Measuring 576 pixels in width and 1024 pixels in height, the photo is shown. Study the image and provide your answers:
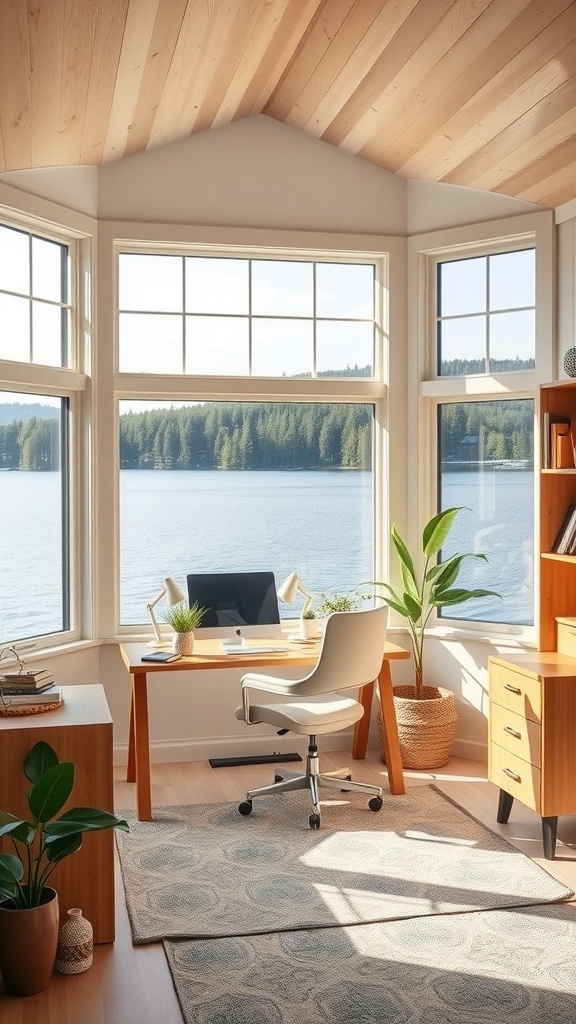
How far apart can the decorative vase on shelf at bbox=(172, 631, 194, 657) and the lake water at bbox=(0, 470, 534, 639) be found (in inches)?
28.9

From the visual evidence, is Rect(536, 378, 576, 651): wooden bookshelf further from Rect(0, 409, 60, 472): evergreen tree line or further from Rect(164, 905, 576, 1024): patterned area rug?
Rect(0, 409, 60, 472): evergreen tree line

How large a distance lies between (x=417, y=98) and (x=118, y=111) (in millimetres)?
1344

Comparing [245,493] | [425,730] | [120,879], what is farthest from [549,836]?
[245,493]

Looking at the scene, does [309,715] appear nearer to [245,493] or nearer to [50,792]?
[50,792]

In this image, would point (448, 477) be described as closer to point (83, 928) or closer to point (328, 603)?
point (328, 603)

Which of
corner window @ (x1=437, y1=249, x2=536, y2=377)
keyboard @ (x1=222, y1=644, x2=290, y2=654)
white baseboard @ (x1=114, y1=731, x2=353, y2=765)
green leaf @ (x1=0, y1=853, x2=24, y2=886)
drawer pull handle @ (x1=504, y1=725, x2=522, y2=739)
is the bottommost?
white baseboard @ (x1=114, y1=731, x2=353, y2=765)

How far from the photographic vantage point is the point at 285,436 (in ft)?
17.7

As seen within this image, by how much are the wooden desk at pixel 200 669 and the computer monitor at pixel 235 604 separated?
120 mm

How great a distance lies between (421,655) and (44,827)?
105 inches

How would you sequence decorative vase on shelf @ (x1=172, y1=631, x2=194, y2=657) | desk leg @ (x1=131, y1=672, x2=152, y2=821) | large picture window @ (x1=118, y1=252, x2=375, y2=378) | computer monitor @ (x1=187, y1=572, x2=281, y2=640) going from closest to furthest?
desk leg @ (x1=131, y1=672, x2=152, y2=821)
decorative vase on shelf @ (x1=172, y1=631, x2=194, y2=657)
computer monitor @ (x1=187, y1=572, x2=281, y2=640)
large picture window @ (x1=118, y1=252, x2=375, y2=378)

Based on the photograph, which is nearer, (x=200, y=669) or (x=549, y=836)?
(x=549, y=836)

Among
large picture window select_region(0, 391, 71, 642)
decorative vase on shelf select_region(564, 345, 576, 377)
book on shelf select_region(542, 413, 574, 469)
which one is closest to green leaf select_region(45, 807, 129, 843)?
large picture window select_region(0, 391, 71, 642)

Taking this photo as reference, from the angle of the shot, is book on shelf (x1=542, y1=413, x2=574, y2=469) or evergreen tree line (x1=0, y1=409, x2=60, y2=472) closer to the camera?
book on shelf (x1=542, y1=413, x2=574, y2=469)

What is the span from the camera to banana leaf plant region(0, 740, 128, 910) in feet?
9.06
